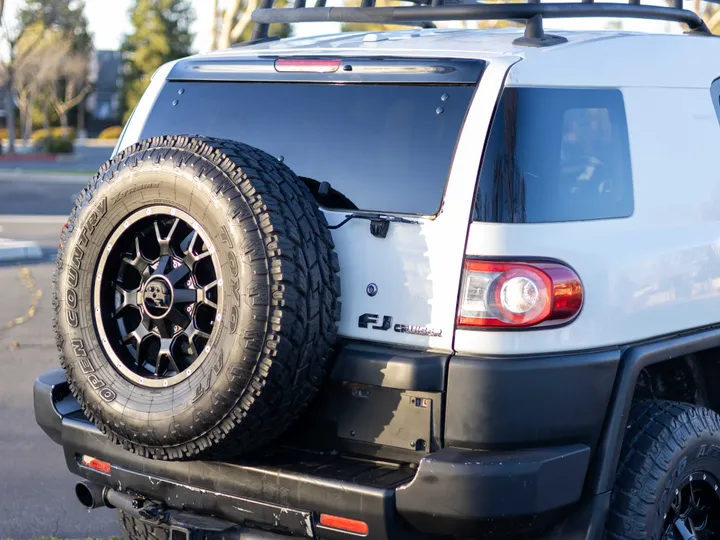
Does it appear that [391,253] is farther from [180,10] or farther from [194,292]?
[180,10]

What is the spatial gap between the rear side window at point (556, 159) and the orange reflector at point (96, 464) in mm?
1612

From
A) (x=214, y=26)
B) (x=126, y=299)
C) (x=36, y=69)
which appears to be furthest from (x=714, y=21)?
(x=36, y=69)

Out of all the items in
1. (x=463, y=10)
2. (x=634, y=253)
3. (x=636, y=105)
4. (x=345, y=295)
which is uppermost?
(x=463, y=10)

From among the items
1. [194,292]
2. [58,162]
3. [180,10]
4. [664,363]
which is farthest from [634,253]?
[180,10]

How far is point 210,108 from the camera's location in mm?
3822

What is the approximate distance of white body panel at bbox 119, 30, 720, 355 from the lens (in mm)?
3055

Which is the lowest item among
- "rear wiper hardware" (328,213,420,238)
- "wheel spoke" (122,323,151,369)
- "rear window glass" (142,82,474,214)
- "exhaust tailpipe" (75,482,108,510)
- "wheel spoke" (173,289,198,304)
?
"exhaust tailpipe" (75,482,108,510)

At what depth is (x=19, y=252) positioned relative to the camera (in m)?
12.3

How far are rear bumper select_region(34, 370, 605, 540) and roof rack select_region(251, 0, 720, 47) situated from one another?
137 cm

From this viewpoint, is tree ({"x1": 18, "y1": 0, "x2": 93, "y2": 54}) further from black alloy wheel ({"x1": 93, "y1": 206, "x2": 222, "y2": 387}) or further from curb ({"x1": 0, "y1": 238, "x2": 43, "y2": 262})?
black alloy wheel ({"x1": 93, "y1": 206, "x2": 222, "y2": 387})

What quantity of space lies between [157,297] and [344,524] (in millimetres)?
907

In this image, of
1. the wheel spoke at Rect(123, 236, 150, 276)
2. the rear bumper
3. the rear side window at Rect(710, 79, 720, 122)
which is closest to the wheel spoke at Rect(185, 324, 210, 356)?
the wheel spoke at Rect(123, 236, 150, 276)

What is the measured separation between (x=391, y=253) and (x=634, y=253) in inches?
31.8

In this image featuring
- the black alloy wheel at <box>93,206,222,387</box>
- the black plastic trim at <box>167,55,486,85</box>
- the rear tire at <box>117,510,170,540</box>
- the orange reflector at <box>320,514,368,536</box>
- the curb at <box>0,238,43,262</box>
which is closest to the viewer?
the orange reflector at <box>320,514,368,536</box>
